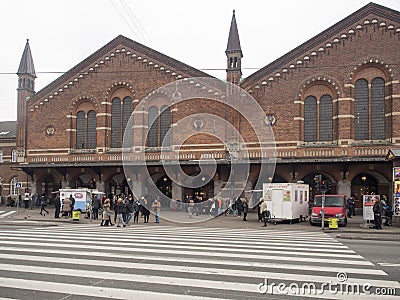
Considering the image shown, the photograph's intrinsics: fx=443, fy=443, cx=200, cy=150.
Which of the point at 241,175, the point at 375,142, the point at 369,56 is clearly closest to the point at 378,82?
the point at 369,56

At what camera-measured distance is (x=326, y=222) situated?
23.6 metres

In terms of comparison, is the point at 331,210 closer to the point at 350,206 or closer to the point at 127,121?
the point at 350,206

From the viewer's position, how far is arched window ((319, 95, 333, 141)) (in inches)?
1271

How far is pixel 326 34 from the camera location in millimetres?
32344

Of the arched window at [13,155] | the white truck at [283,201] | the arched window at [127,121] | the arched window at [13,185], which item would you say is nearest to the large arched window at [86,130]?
the arched window at [127,121]

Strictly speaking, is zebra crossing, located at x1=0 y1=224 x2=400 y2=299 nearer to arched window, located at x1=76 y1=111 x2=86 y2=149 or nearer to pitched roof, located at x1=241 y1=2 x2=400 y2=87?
pitched roof, located at x1=241 y1=2 x2=400 y2=87

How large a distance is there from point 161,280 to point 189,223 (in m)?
16.9

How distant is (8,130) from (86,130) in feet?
47.7

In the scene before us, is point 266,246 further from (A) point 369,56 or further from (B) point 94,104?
(B) point 94,104

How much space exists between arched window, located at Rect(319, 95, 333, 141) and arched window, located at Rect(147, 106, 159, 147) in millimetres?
13240

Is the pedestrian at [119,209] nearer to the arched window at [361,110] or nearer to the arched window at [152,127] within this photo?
the arched window at [152,127]

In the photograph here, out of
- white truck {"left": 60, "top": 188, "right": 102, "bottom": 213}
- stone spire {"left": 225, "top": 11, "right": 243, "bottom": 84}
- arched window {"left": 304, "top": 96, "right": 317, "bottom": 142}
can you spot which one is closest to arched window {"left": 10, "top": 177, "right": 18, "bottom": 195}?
white truck {"left": 60, "top": 188, "right": 102, "bottom": 213}

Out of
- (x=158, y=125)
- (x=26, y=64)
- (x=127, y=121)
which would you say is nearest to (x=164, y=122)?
(x=158, y=125)

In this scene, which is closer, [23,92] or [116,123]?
[116,123]
